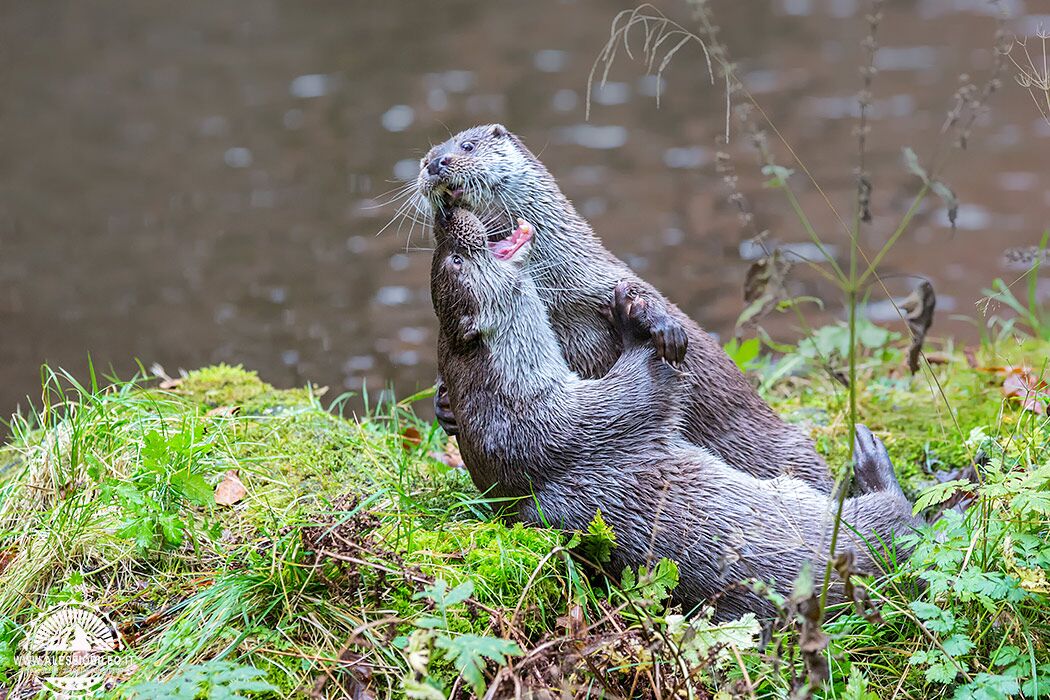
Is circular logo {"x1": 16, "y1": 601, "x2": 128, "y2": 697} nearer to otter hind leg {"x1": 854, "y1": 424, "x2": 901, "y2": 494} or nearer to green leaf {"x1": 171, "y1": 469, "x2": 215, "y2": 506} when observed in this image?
green leaf {"x1": 171, "y1": 469, "x2": 215, "y2": 506}

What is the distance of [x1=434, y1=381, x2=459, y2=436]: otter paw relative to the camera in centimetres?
373

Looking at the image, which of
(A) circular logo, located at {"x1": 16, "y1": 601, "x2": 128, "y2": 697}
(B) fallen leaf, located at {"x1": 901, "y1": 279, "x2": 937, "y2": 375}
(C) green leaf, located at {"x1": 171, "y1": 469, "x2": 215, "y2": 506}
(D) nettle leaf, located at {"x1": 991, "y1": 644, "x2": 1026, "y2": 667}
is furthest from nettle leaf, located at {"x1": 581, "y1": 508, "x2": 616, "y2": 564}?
(B) fallen leaf, located at {"x1": 901, "y1": 279, "x2": 937, "y2": 375}

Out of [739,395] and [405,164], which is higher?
[739,395]

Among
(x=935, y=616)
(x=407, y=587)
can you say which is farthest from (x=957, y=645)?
(x=407, y=587)

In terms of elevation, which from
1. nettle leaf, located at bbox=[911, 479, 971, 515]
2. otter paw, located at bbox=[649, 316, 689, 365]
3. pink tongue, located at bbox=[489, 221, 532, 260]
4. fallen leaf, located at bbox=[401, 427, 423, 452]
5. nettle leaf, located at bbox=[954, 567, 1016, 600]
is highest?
pink tongue, located at bbox=[489, 221, 532, 260]

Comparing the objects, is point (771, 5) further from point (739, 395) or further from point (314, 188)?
point (739, 395)

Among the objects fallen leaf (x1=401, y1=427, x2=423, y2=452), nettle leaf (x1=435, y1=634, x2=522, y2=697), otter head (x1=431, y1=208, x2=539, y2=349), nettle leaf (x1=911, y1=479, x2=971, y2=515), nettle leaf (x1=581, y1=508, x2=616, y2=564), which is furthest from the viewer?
fallen leaf (x1=401, y1=427, x2=423, y2=452)

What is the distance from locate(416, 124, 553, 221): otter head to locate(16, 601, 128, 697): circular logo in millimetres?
1585

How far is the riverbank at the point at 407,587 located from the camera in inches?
108

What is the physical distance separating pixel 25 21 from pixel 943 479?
1193cm

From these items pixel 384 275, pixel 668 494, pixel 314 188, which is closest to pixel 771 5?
pixel 314 188

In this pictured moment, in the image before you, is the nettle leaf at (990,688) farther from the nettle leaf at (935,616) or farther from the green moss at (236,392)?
the green moss at (236,392)

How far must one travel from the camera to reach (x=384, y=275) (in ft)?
25.3

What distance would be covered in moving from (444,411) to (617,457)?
0.70 meters
